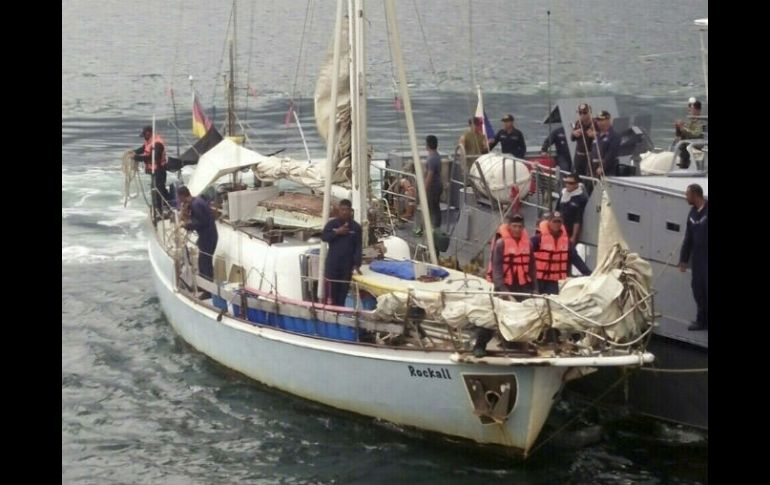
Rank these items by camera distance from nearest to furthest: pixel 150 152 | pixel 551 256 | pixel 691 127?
1. pixel 551 256
2. pixel 691 127
3. pixel 150 152

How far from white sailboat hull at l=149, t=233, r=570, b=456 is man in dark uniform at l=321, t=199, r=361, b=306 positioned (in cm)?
74

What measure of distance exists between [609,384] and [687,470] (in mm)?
2002

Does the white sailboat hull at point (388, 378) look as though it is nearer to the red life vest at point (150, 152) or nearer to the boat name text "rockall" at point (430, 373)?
the boat name text "rockall" at point (430, 373)

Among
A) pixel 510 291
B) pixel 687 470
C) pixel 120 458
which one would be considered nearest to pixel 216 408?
pixel 120 458

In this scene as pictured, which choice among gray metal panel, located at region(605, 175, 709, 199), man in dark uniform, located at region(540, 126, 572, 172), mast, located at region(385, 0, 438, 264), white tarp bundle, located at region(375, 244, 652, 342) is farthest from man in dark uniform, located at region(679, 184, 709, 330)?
man in dark uniform, located at region(540, 126, 572, 172)

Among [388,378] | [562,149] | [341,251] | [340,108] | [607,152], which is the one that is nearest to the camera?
[388,378]

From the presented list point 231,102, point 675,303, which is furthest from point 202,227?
point 675,303

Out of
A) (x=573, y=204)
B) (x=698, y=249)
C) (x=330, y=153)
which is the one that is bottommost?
(x=698, y=249)

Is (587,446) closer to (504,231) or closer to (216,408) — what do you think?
(504,231)

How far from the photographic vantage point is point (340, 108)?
20766mm

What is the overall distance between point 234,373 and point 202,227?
2151mm

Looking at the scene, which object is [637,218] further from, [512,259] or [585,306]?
[585,306]

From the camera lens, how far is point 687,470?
1842 centimetres

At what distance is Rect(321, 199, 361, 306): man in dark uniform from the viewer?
1906cm
